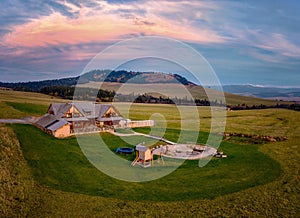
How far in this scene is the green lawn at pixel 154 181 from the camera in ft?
64.8

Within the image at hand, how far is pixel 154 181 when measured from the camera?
73.3ft

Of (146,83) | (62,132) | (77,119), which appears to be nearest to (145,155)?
(62,132)

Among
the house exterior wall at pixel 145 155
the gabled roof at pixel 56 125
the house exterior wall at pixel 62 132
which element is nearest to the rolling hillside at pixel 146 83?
the gabled roof at pixel 56 125

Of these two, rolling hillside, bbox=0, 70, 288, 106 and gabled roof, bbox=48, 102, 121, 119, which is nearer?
gabled roof, bbox=48, 102, 121, 119

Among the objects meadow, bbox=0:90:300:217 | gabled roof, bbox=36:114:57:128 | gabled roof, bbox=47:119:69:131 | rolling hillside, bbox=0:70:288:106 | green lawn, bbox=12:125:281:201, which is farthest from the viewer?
rolling hillside, bbox=0:70:288:106

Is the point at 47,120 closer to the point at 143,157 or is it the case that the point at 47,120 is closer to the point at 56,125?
the point at 56,125

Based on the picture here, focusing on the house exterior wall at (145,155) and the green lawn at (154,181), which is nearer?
the green lawn at (154,181)

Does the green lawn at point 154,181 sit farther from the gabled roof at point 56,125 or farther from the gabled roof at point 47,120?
the gabled roof at point 47,120

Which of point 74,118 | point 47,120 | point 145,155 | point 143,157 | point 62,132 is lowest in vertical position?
point 143,157

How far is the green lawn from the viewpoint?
19.8 metres

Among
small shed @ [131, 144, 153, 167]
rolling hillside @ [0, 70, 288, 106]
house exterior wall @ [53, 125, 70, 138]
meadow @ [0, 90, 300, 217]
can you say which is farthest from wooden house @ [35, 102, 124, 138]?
small shed @ [131, 144, 153, 167]

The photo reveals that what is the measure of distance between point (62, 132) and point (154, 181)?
2049cm

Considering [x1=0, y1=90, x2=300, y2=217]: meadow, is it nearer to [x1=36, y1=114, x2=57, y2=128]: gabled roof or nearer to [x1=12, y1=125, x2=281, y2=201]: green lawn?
[x1=12, y1=125, x2=281, y2=201]: green lawn

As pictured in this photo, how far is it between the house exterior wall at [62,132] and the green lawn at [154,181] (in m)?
4.51
